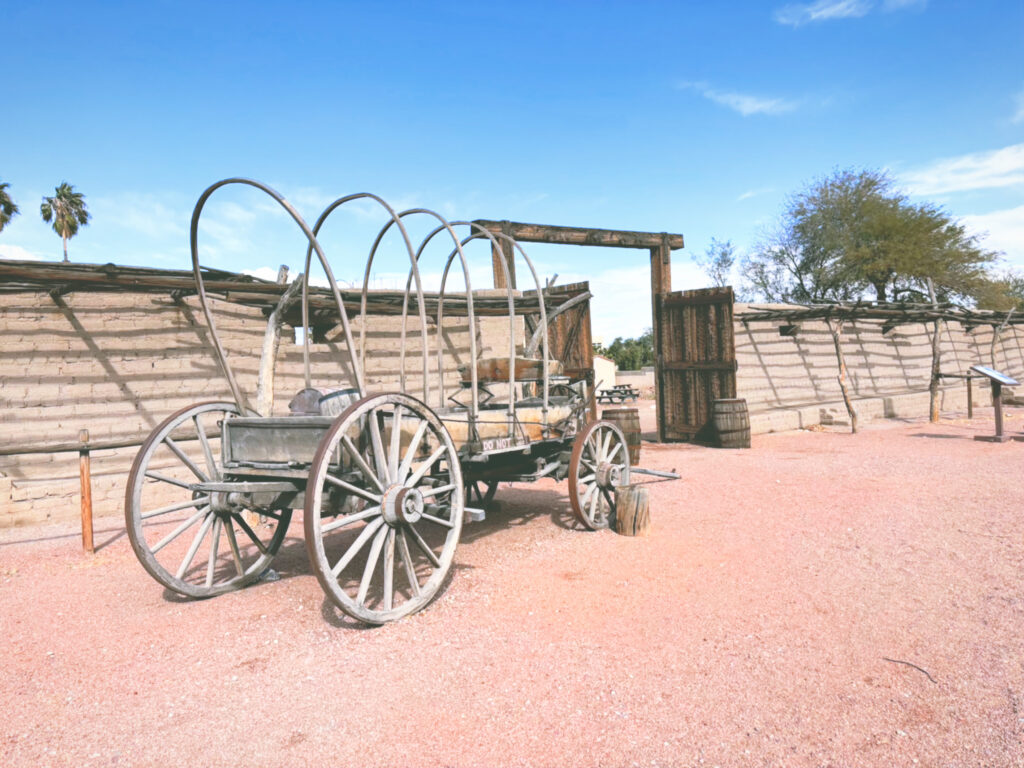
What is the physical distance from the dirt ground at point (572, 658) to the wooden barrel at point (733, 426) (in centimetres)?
516

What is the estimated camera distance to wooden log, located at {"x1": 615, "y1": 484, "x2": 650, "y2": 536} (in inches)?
205

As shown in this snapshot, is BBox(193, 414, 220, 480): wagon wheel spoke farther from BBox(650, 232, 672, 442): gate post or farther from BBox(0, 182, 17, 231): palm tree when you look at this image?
BBox(0, 182, 17, 231): palm tree

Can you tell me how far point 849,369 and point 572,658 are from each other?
1447 cm

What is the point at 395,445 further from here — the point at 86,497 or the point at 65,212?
the point at 65,212

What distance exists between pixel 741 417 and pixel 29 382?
31.7ft

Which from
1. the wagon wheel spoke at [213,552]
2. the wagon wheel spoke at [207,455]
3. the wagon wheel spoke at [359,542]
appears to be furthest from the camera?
the wagon wheel spoke at [207,455]

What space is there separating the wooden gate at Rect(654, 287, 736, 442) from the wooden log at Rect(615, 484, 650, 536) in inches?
246

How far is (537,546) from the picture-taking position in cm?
500

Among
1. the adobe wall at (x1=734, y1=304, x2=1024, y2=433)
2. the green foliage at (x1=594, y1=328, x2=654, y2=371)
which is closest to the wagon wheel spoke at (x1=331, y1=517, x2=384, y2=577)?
the adobe wall at (x1=734, y1=304, x2=1024, y2=433)

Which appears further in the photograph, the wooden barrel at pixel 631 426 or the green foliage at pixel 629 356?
the green foliage at pixel 629 356

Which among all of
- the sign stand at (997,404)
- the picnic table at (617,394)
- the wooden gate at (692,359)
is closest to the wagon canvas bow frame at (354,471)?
the wooden gate at (692,359)

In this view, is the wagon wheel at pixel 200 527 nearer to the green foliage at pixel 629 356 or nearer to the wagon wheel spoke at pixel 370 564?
the wagon wheel spoke at pixel 370 564

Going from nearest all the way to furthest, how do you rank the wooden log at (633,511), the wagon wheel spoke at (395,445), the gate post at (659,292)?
the wagon wheel spoke at (395,445) < the wooden log at (633,511) < the gate post at (659,292)

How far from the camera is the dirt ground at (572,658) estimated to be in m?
2.38
